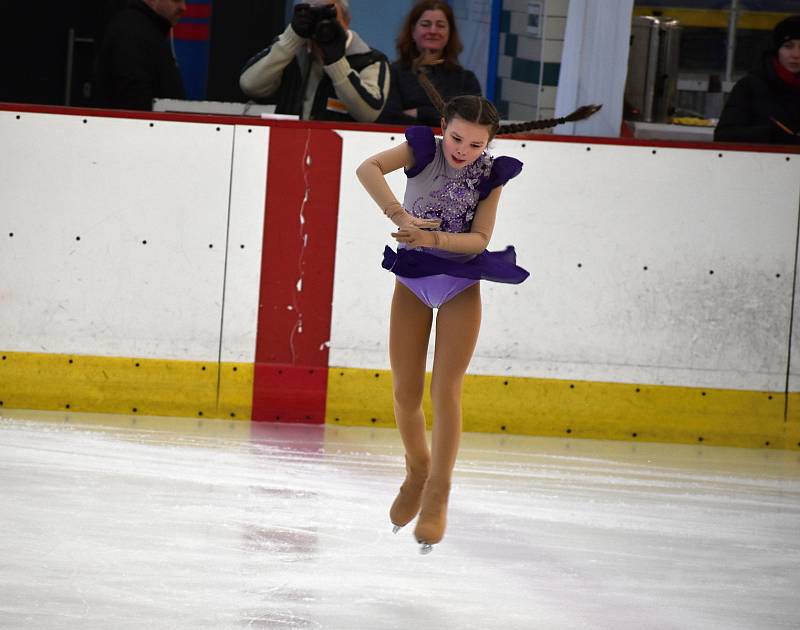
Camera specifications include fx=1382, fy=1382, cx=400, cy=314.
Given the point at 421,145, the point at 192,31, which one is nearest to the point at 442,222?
the point at 421,145

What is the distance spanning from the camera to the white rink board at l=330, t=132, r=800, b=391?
604cm

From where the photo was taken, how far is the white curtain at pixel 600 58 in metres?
6.25

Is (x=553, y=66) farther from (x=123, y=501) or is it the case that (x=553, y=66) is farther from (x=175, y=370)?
(x=123, y=501)

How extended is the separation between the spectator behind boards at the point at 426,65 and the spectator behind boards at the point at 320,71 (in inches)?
7.4

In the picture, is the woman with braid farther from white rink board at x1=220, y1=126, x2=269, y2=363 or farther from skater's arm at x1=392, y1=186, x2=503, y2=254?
white rink board at x1=220, y1=126, x2=269, y2=363

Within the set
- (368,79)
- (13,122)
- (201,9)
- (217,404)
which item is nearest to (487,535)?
(217,404)

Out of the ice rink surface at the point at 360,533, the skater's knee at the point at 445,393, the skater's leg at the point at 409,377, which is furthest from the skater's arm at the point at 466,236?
the ice rink surface at the point at 360,533

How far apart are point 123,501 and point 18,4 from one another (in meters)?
5.72

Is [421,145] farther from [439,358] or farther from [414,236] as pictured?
[439,358]

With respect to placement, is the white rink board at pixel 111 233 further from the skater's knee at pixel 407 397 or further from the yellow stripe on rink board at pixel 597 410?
the skater's knee at pixel 407 397

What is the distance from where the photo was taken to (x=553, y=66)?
7832 mm

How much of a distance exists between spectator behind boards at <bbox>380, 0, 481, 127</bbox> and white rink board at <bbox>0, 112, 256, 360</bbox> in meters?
0.86

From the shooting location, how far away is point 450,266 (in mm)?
3684

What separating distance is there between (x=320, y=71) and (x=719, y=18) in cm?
462
